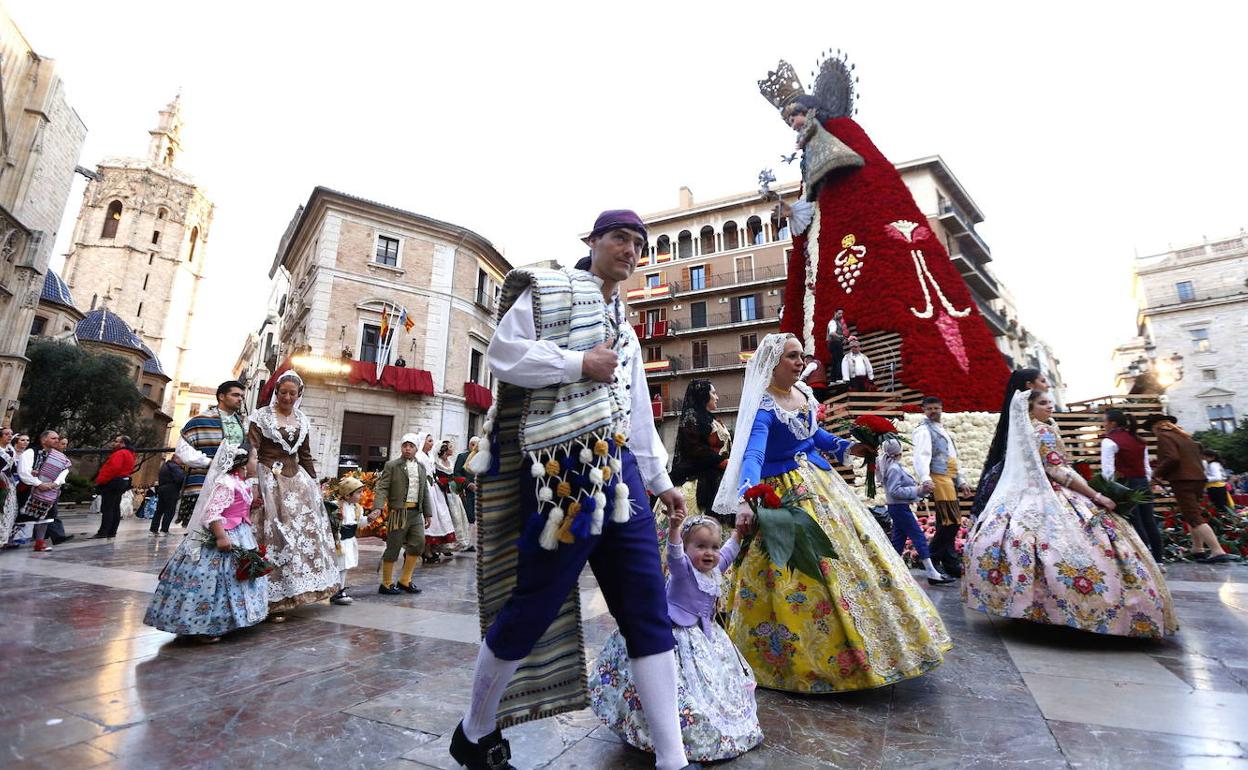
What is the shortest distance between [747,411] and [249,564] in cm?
345

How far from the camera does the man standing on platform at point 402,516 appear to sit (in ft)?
17.7

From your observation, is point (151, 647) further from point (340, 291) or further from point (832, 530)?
point (340, 291)

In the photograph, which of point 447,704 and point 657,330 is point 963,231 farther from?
point 447,704

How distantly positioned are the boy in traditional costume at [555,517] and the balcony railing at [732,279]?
30.4 metres

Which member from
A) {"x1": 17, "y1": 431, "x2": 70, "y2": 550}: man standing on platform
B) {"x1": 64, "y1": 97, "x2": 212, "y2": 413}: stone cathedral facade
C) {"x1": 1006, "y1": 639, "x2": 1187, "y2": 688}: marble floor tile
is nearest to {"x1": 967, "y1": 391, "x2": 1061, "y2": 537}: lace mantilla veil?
{"x1": 1006, "y1": 639, "x2": 1187, "y2": 688}: marble floor tile

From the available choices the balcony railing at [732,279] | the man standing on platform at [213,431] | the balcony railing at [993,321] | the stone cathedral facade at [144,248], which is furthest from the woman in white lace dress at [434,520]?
the stone cathedral facade at [144,248]

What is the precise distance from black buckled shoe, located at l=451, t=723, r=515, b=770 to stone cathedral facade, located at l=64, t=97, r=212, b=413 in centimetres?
6017

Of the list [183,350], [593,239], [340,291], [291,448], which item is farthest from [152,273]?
[593,239]

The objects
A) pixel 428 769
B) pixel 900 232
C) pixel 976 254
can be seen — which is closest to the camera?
pixel 428 769

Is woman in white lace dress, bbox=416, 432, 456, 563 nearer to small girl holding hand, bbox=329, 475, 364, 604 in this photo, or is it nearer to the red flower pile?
small girl holding hand, bbox=329, 475, 364, 604

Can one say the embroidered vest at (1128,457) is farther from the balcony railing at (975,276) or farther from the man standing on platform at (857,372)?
the balcony railing at (975,276)

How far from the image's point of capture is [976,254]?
32.0 meters

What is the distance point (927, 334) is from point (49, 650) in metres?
12.3

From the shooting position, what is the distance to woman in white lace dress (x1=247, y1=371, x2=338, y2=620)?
14.1 feet
